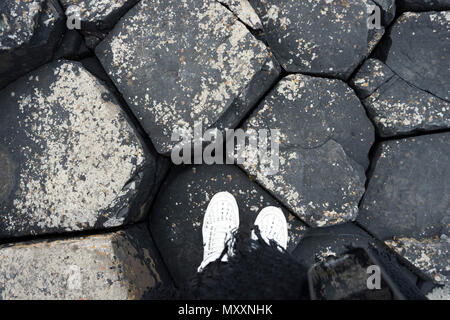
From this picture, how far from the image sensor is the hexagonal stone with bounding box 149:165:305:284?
176 centimetres

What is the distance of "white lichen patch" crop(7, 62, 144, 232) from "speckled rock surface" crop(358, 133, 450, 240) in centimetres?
123

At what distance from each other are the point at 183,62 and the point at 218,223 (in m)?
0.81

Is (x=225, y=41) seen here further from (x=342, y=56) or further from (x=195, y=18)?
(x=342, y=56)

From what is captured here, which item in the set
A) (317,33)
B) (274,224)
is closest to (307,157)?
(274,224)

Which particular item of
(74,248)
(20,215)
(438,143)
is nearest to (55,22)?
(20,215)

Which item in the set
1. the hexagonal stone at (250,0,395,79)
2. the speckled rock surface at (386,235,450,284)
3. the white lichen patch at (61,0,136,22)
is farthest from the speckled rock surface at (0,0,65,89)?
the speckled rock surface at (386,235,450,284)

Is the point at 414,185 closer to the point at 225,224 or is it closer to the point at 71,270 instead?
the point at 225,224

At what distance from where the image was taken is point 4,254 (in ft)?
5.25

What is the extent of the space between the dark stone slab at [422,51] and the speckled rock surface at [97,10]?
135 cm

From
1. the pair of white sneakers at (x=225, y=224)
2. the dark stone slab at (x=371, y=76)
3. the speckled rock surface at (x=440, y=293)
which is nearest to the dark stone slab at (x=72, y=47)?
the pair of white sneakers at (x=225, y=224)

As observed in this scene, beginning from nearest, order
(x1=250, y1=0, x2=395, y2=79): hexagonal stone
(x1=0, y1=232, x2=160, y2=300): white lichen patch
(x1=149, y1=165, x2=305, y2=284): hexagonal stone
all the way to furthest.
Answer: (x1=0, y1=232, x2=160, y2=300): white lichen patch < (x1=250, y1=0, x2=395, y2=79): hexagonal stone < (x1=149, y1=165, x2=305, y2=284): hexagonal stone

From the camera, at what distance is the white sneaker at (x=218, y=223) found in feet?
5.70

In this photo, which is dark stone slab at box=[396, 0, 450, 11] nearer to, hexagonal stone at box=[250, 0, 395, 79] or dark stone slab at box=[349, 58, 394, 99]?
hexagonal stone at box=[250, 0, 395, 79]

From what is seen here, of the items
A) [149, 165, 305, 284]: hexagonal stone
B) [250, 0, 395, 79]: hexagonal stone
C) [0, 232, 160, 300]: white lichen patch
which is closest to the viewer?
[0, 232, 160, 300]: white lichen patch
